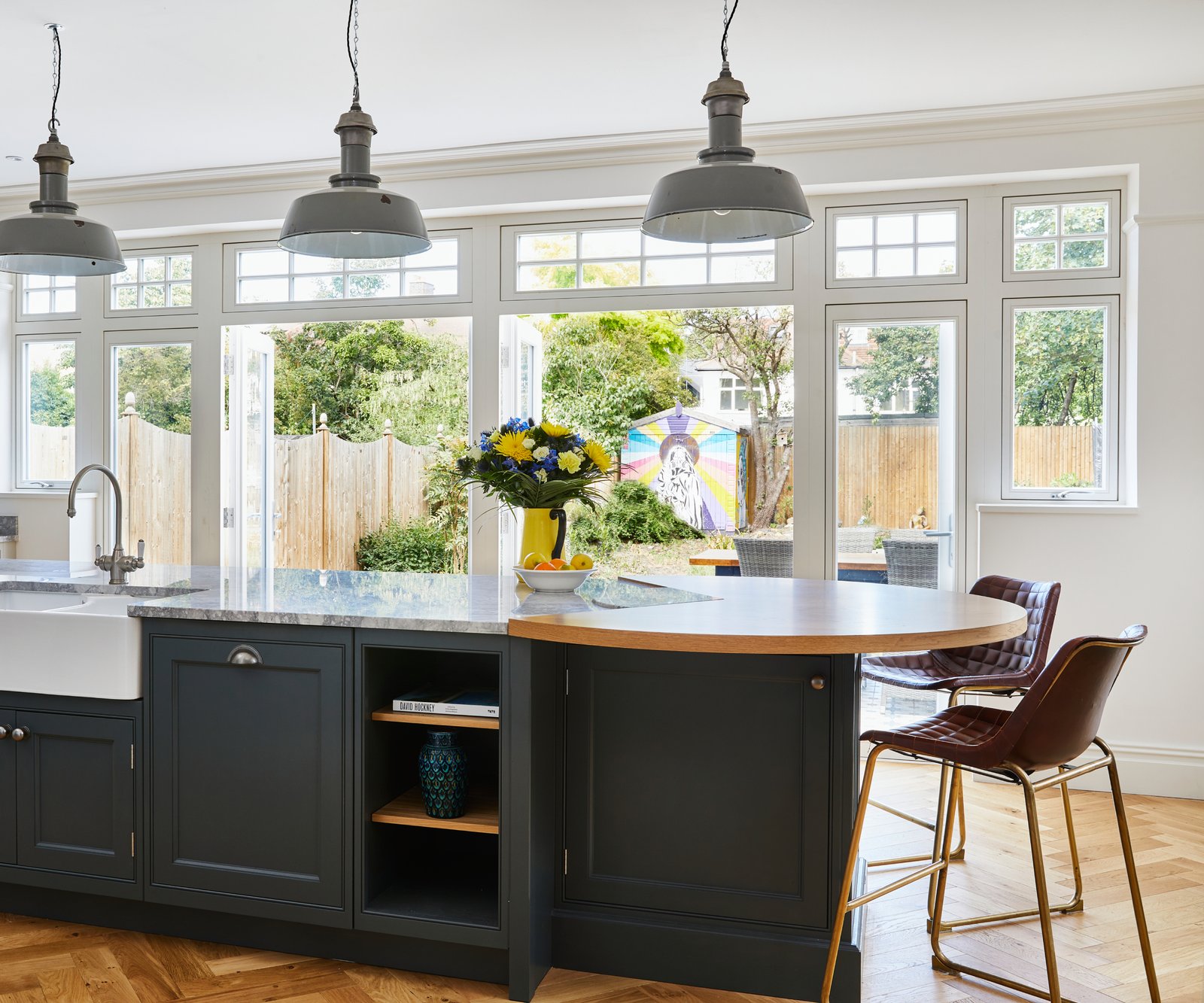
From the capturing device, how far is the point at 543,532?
9.94 ft

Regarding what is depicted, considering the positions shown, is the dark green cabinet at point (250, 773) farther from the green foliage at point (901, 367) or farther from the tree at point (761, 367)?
the tree at point (761, 367)

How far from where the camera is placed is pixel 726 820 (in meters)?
2.37

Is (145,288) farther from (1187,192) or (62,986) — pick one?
(1187,192)

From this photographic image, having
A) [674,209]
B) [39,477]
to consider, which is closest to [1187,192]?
[674,209]

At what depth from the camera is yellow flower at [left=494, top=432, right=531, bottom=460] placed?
2.92 meters

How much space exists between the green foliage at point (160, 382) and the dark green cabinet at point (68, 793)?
2870mm

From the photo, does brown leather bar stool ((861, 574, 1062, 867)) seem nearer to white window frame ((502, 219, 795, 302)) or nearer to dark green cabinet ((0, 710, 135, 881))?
white window frame ((502, 219, 795, 302))

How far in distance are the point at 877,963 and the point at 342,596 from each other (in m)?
1.74

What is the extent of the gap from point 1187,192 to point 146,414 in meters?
5.14

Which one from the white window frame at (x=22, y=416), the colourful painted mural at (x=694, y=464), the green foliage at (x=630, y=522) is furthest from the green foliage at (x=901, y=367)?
the green foliage at (x=630, y=522)

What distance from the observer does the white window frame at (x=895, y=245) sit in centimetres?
429

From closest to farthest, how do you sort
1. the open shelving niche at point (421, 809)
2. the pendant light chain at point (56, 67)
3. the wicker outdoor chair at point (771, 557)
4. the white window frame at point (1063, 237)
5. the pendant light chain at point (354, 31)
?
the open shelving niche at point (421, 809)
the pendant light chain at point (354, 31)
the pendant light chain at point (56, 67)
the white window frame at point (1063, 237)
the wicker outdoor chair at point (771, 557)

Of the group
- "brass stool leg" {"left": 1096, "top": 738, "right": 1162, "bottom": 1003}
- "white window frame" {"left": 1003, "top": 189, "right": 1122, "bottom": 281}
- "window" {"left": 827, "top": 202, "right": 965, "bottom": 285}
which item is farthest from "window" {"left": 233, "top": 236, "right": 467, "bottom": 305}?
"brass stool leg" {"left": 1096, "top": 738, "right": 1162, "bottom": 1003}

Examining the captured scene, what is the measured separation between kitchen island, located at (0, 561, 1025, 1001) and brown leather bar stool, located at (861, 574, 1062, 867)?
1.45ft
